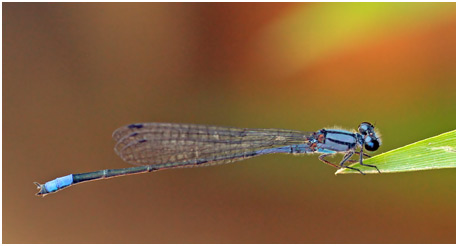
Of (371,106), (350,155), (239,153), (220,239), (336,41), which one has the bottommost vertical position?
(220,239)

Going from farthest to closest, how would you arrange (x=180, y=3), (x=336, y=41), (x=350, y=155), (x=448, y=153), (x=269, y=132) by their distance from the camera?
1. (x=180, y=3)
2. (x=336, y=41)
3. (x=269, y=132)
4. (x=350, y=155)
5. (x=448, y=153)

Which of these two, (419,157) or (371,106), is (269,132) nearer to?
(419,157)

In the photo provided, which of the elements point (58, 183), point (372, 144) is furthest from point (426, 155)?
point (58, 183)

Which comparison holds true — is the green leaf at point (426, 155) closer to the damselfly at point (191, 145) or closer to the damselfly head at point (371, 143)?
the damselfly head at point (371, 143)

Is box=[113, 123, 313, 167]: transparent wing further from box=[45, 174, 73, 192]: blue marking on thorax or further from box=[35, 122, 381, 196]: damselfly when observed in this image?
box=[45, 174, 73, 192]: blue marking on thorax

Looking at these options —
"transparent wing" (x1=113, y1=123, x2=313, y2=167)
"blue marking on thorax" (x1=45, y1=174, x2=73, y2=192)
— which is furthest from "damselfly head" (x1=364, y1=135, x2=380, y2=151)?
"blue marking on thorax" (x1=45, y1=174, x2=73, y2=192)

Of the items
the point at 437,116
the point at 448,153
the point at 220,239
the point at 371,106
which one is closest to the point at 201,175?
the point at 220,239

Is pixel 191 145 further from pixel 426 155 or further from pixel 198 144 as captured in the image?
pixel 426 155
